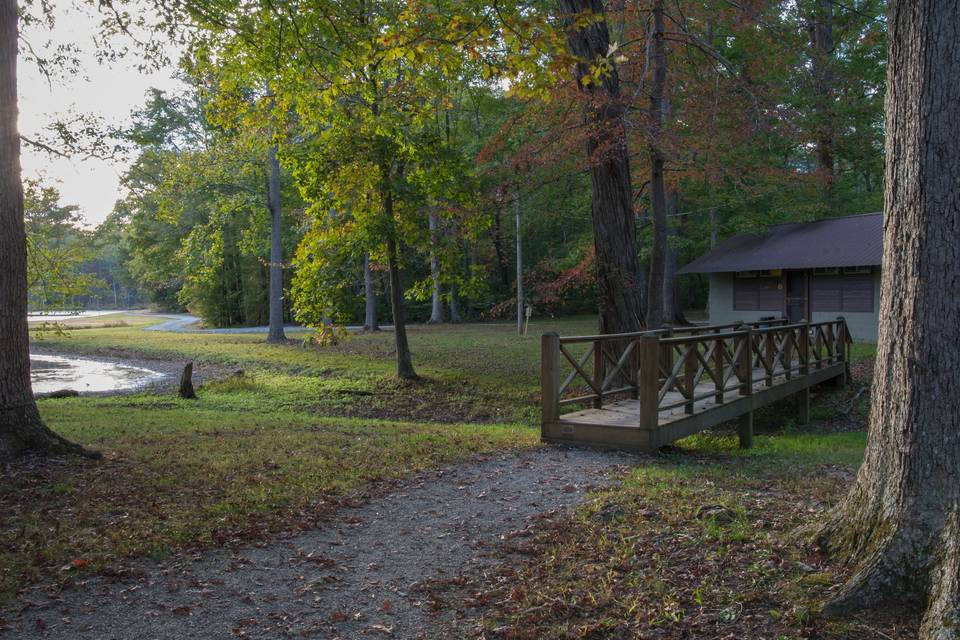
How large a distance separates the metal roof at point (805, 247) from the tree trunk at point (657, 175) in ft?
31.5

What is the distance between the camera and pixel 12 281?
6.29m

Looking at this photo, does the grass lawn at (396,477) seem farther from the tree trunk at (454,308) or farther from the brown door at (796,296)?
the tree trunk at (454,308)

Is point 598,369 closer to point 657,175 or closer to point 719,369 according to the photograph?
point 719,369

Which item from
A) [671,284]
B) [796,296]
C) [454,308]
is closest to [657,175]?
[796,296]

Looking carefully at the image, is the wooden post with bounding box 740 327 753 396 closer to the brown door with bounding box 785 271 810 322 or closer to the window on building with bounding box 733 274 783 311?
the brown door with bounding box 785 271 810 322

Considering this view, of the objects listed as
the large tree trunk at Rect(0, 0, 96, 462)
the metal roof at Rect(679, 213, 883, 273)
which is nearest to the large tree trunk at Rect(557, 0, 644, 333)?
the large tree trunk at Rect(0, 0, 96, 462)

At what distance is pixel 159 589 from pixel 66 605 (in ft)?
1.57

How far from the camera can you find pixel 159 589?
409cm

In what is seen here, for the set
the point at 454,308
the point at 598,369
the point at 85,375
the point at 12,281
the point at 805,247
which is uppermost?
the point at 805,247

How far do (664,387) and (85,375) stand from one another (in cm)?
1659

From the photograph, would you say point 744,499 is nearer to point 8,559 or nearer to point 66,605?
point 66,605

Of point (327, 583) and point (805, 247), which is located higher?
point (805, 247)

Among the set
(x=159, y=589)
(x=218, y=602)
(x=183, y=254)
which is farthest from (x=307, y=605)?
(x=183, y=254)

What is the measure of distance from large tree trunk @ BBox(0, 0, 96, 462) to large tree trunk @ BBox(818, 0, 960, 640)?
667 centimetres
